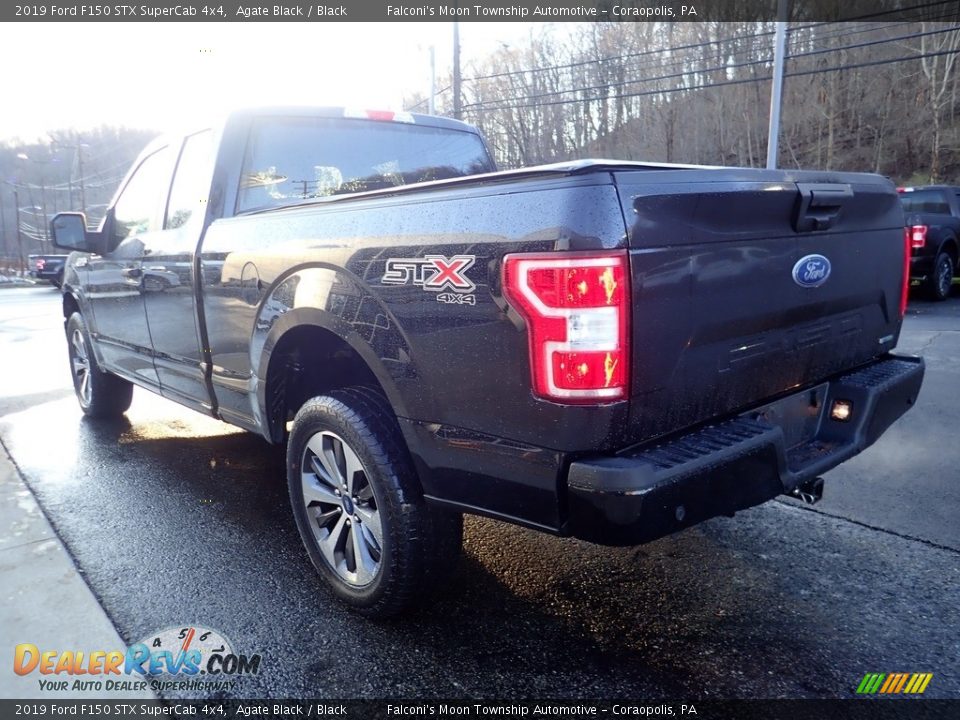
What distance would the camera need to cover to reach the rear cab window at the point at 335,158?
3.55 meters

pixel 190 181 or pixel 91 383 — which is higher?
pixel 190 181

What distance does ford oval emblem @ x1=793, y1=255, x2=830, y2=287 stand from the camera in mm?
2402

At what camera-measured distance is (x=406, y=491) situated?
237 cm

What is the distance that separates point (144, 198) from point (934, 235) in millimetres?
12118

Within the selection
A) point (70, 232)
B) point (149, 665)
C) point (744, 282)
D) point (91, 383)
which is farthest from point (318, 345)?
point (91, 383)

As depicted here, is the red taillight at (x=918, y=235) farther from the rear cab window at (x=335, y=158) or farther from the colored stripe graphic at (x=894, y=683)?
the colored stripe graphic at (x=894, y=683)

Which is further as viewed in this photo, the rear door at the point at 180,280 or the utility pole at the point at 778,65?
the utility pole at the point at 778,65

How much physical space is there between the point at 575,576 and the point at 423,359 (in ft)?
4.45

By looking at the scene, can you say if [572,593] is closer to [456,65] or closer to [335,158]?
[335,158]

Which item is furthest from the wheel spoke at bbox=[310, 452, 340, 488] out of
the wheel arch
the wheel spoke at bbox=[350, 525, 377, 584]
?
the wheel arch

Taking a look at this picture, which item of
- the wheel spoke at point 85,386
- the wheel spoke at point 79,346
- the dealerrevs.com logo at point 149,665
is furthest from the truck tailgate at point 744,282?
the wheel spoke at point 85,386

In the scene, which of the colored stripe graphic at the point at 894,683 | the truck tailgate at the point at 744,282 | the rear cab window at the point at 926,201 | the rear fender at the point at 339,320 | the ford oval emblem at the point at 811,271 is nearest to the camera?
the truck tailgate at the point at 744,282

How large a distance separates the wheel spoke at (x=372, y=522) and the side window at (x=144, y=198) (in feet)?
7.99

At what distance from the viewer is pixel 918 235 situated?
11.5 m
